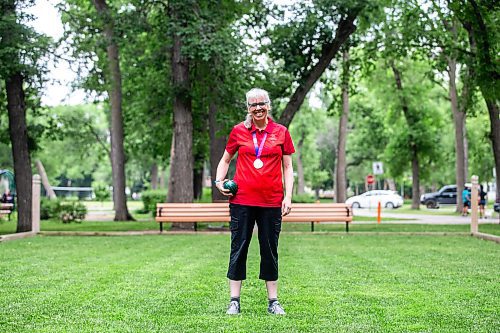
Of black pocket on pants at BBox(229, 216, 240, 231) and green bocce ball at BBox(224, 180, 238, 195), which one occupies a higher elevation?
green bocce ball at BBox(224, 180, 238, 195)

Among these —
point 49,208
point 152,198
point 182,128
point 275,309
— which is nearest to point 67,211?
point 49,208

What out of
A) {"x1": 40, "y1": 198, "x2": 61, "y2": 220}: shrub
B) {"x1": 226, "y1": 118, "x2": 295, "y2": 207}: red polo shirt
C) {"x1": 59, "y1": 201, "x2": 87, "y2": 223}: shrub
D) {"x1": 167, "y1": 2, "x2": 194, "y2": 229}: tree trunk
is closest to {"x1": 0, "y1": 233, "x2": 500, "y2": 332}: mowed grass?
{"x1": 226, "y1": 118, "x2": 295, "y2": 207}: red polo shirt

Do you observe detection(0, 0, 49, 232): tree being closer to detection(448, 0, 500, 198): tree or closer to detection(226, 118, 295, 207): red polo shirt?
detection(448, 0, 500, 198): tree

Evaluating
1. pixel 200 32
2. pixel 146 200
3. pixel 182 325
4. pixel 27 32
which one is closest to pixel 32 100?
pixel 27 32

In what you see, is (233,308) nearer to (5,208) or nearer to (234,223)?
(234,223)

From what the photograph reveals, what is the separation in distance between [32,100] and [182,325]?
17.7 metres

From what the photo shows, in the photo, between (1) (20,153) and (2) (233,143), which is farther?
(1) (20,153)

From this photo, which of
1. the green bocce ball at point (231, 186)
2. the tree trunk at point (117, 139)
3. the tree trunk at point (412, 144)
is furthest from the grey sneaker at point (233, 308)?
the tree trunk at point (412, 144)

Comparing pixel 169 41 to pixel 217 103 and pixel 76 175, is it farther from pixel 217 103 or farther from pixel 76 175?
pixel 76 175

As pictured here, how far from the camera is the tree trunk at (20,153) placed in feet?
69.1

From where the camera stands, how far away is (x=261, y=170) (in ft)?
22.7

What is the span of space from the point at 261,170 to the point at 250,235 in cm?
62

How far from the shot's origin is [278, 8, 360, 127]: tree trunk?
2445cm

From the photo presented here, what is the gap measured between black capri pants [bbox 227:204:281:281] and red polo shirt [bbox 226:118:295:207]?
0.09m
